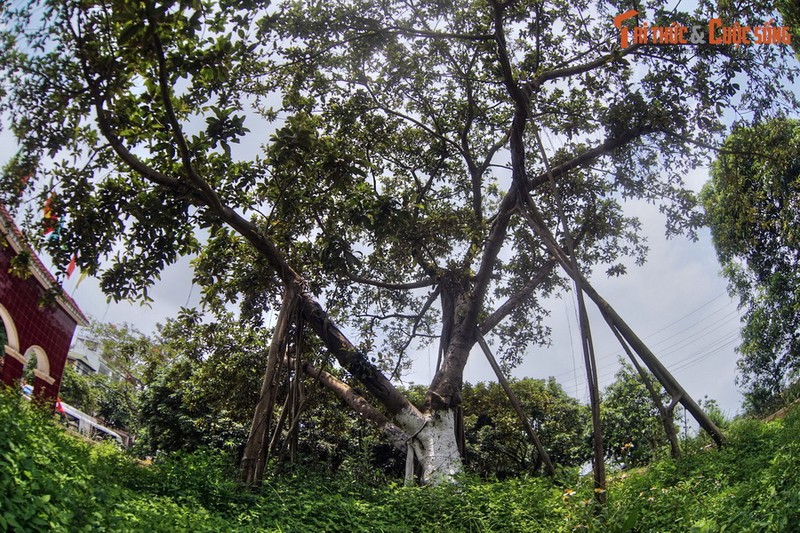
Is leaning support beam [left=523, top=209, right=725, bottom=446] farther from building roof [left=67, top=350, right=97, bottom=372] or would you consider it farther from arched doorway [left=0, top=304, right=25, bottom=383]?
building roof [left=67, top=350, right=97, bottom=372]

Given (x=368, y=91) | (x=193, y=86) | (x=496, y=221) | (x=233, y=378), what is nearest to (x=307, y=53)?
(x=368, y=91)

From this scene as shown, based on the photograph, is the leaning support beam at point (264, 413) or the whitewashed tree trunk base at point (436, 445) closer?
the leaning support beam at point (264, 413)

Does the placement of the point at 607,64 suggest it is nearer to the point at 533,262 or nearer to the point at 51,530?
the point at 533,262

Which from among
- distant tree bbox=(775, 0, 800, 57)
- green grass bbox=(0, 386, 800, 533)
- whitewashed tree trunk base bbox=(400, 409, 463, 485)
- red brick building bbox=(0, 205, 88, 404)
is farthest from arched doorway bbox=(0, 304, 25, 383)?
distant tree bbox=(775, 0, 800, 57)

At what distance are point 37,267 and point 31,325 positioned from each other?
4.31ft

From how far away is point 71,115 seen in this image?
6613mm

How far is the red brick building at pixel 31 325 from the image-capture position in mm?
10562

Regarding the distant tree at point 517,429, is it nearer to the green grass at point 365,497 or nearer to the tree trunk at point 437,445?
the tree trunk at point 437,445

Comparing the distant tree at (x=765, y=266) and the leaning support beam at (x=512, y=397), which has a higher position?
the distant tree at (x=765, y=266)

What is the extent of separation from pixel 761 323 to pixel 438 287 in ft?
32.3

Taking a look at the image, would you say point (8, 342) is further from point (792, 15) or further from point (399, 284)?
point (792, 15)

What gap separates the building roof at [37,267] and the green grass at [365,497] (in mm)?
1878

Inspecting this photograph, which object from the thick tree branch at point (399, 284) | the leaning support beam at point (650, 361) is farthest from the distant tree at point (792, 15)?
the thick tree branch at point (399, 284)

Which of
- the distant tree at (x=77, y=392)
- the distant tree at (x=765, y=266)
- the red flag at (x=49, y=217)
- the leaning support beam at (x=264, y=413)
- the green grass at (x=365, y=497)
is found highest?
the distant tree at (x=77, y=392)
